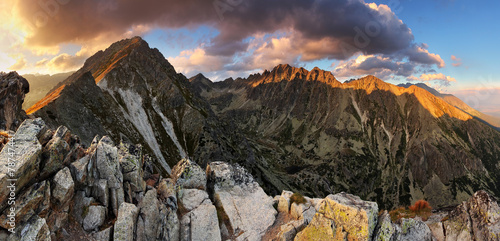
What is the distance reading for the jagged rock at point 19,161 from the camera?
59.7ft

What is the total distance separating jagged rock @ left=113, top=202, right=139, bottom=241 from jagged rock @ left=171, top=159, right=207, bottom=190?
8835mm

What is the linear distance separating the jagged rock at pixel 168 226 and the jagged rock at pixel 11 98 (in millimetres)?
37243

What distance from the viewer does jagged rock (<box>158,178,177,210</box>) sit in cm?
2786

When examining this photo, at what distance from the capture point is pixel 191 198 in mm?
30500

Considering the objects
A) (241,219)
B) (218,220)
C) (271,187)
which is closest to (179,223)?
(218,220)

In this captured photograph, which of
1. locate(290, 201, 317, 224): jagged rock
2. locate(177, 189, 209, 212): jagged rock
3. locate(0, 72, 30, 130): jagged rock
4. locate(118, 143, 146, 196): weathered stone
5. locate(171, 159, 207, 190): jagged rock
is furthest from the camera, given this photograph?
locate(0, 72, 30, 130): jagged rock

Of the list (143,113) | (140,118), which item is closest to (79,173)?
(140,118)

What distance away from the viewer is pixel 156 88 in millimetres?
184000

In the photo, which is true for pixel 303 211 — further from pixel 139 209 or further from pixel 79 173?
pixel 79 173

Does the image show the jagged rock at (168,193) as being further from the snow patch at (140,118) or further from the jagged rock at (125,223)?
the snow patch at (140,118)

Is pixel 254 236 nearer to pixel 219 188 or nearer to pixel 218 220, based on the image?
pixel 218 220

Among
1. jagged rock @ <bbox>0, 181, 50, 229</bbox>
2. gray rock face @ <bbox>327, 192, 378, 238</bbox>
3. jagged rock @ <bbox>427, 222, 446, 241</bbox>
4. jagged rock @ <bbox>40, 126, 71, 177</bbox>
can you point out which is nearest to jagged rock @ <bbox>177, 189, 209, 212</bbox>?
jagged rock @ <bbox>40, 126, 71, 177</bbox>

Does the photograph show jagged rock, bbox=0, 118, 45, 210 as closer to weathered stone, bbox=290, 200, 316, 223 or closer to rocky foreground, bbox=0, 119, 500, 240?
rocky foreground, bbox=0, 119, 500, 240

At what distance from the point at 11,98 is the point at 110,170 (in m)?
39.6
